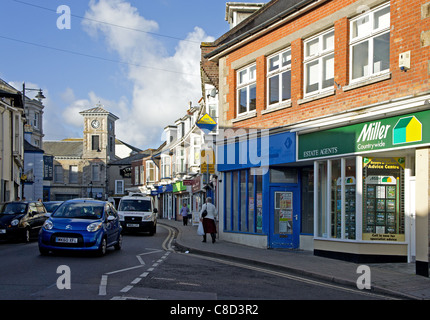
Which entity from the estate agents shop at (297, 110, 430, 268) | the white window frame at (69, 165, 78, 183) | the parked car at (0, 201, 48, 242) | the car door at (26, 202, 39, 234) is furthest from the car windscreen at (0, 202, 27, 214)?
the white window frame at (69, 165, 78, 183)

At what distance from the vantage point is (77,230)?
14.4m

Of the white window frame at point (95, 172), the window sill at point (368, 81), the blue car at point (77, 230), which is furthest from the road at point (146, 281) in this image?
the white window frame at point (95, 172)

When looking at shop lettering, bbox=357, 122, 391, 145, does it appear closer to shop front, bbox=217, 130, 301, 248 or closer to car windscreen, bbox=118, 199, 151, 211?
shop front, bbox=217, 130, 301, 248

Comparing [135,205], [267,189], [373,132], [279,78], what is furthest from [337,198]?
[135,205]

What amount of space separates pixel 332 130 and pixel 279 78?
3.91 meters

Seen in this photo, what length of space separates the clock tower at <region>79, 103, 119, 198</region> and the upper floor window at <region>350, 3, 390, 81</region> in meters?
70.7

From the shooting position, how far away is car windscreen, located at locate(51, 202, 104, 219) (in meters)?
15.5

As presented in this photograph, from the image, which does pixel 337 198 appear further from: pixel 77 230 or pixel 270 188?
pixel 77 230

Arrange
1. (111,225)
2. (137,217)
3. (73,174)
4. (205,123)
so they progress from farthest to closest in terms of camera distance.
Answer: (73,174), (137,217), (205,123), (111,225)

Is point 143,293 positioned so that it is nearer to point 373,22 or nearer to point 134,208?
point 373,22

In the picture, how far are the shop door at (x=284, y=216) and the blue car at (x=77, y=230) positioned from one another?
18.6ft

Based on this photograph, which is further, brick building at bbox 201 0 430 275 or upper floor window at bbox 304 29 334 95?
upper floor window at bbox 304 29 334 95
